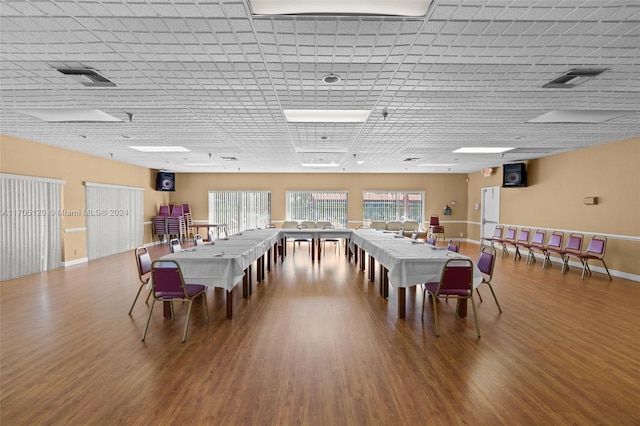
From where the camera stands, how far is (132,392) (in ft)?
8.50

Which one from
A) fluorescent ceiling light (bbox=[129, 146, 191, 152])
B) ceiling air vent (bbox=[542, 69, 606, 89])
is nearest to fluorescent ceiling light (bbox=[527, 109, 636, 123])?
ceiling air vent (bbox=[542, 69, 606, 89])

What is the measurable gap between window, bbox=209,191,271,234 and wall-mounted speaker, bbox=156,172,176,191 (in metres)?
1.82

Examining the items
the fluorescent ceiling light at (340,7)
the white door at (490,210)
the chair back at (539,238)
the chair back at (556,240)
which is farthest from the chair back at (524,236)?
the fluorescent ceiling light at (340,7)

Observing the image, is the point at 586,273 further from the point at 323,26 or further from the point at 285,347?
the point at 323,26

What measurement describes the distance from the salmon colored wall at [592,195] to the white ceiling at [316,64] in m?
1.16

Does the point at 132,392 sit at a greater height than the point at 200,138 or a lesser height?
lesser

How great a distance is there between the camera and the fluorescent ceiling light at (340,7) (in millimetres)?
2227

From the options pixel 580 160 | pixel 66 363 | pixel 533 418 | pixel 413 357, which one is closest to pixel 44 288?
pixel 66 363

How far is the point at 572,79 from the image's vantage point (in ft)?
11.4

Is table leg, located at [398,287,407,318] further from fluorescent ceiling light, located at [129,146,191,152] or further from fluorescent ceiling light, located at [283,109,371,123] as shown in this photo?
fluorescent ceiling light, located at [129,146,191,152]

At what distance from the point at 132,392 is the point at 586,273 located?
8.38 m

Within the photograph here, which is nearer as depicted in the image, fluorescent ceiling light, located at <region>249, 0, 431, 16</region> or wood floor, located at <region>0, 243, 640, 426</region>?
fluorescent ceiling light, located at <region>249, 0, 431, 16</region>

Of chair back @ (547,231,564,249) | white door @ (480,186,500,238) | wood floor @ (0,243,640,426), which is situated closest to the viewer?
wood floor @ (0,243,640,426)

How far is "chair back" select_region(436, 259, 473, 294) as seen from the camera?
12.4ft
